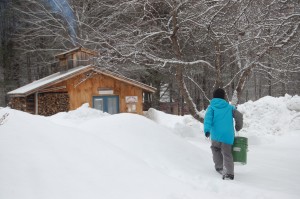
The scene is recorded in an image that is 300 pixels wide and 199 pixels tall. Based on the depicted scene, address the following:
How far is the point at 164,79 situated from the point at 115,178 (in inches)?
1003

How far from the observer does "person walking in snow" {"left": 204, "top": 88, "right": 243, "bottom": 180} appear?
622 centimetres

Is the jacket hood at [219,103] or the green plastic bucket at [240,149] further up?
the jacket hood at [219,103]

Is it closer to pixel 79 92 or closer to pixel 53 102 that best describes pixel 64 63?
pixel 79 92

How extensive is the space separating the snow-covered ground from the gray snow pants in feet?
0.71

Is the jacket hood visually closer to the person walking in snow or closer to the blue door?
the person walking in snow

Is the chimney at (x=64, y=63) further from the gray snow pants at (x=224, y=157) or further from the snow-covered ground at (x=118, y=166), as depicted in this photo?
the gray snow pants at (x=224, y=157)

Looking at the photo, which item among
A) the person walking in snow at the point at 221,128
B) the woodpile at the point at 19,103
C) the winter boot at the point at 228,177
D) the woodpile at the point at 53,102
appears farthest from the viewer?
the woodpile at the point at 53,102

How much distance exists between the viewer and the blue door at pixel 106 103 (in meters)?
21.1

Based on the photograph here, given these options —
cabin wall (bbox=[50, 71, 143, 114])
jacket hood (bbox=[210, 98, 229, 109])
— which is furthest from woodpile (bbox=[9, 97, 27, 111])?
jacket hood (bbox=[210, 98, 229, 109])

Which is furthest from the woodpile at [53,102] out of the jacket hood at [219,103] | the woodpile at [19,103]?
the jacket hood at [219,103]

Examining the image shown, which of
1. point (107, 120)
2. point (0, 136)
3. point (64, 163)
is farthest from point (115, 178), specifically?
point (107, 120)

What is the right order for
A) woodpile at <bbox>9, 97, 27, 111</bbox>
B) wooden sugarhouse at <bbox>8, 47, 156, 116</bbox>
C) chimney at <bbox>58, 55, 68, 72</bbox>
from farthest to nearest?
chimney at <bbox>58, 55, 68, 72</bbox> < woodpile at <bbox>9, 97, 27, 111</bbox> < wooden sugarhouse at <bbox>8, 47, 156, 116</bbox>

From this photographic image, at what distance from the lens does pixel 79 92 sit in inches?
805

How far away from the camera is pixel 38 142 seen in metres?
4.75
